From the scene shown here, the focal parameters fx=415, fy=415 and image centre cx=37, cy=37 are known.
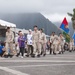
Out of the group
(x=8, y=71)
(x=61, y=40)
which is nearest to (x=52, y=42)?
(x=61, y=40)

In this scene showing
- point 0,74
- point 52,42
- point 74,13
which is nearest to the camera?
point 0,74

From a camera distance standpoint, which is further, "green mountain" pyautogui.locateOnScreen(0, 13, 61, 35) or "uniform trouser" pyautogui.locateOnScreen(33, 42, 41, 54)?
"green mountain" pyautogui.locateOnScreen(0, 13, 61, 35)

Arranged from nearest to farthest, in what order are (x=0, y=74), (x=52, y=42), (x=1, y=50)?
1. (x=0, y=74)
2. (x=1, y=50)
3. (x=52, y=42)

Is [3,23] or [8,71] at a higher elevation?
[3,23]

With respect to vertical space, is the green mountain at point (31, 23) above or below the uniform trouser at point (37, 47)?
→ above

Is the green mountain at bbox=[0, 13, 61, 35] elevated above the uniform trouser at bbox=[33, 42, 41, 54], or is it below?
above

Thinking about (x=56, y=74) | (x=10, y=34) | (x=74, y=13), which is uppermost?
(x=74, y=13)

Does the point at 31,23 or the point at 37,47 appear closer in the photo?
the point at 37,47

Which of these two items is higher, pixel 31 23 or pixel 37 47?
pixel 31 23

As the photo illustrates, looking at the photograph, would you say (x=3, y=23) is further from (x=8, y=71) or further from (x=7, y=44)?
(x=8, y=71)

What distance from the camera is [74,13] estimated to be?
313ft

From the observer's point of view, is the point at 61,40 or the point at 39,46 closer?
the point at 39,46

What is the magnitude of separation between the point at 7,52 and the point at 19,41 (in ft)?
5.87

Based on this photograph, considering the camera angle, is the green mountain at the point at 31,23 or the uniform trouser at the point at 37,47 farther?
the green mountain at the point at 31,23
